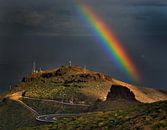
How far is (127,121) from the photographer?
73.1m

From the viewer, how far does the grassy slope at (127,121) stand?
66.6m

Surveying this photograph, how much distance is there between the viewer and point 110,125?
A: 74.9 metres

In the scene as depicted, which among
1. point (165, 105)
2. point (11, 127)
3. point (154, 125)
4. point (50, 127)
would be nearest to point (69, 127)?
point (50, 127)

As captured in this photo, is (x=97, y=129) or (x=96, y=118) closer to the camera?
(x=97, y=129)

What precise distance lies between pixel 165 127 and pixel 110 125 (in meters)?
13.7

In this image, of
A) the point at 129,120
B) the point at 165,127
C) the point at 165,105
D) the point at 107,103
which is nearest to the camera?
the point at 165,127

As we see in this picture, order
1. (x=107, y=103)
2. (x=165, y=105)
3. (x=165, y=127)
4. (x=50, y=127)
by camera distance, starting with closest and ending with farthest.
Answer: (x=165, y=127)
(x=165, y=105)
(x=50, y=127)
(x=107, y=103)

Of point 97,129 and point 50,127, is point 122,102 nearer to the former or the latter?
point 50,127

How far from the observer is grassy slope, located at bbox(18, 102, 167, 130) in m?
66.6

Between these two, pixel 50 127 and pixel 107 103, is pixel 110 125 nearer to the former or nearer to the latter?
pixel 50 127

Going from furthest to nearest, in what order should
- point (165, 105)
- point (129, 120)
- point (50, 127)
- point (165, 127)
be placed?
point (50, 127), point (165, 105), point (129, 120), point (165, 127)

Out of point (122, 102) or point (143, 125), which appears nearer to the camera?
point (143, 125)

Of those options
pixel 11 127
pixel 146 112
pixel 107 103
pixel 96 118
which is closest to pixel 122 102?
pixel 107 103

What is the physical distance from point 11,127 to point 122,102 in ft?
160
